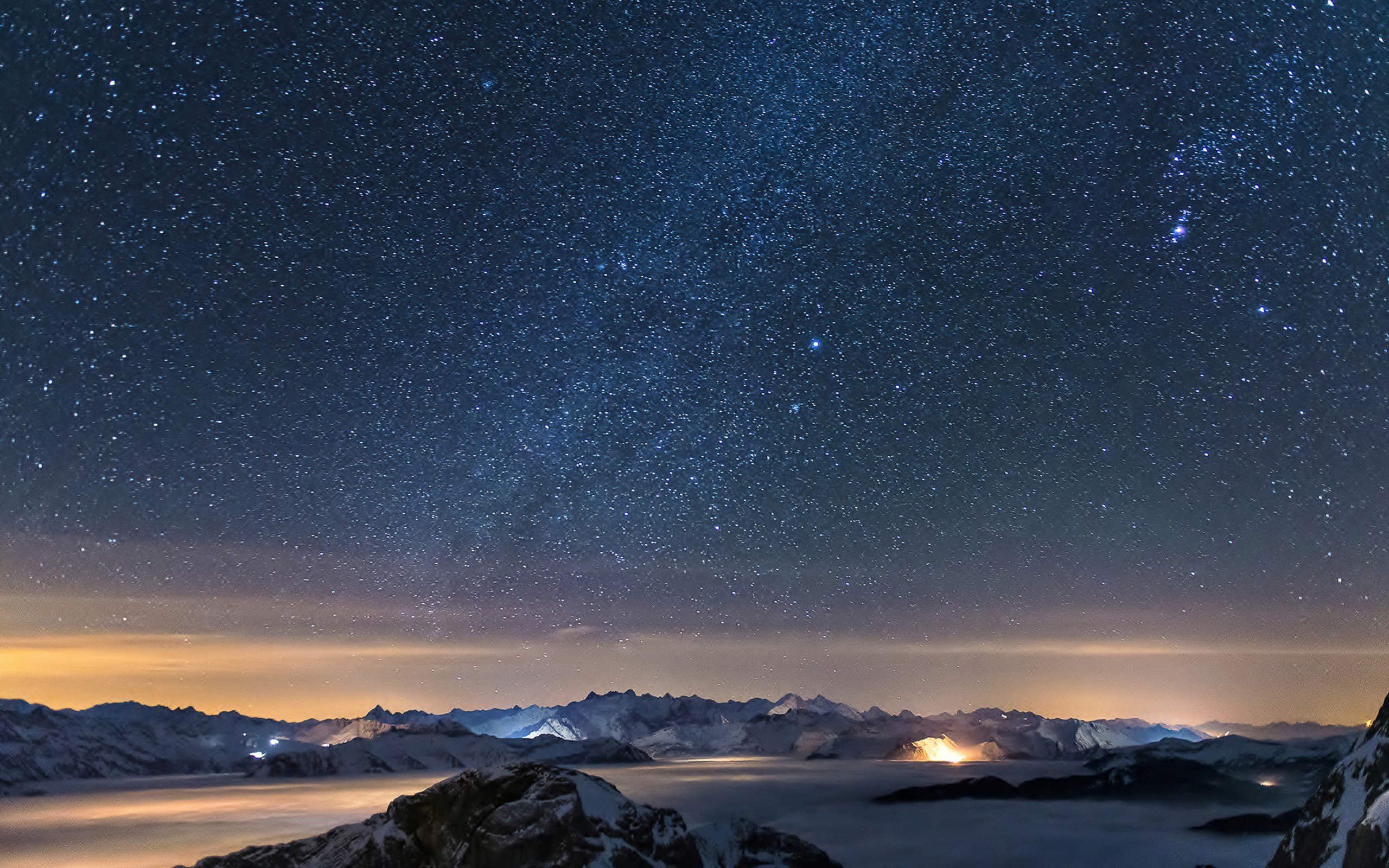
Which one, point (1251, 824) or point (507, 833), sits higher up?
point (507, 833)

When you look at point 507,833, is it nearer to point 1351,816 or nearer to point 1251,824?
point 1351,816

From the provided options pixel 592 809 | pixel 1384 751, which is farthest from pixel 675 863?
pixel 1384 751

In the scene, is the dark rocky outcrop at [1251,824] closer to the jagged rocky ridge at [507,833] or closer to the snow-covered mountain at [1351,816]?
the jagged rocky ridge at [507,833]

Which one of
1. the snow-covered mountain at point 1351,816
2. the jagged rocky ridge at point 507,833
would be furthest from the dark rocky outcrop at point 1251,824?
the snow-covered mountain at point 1351,816

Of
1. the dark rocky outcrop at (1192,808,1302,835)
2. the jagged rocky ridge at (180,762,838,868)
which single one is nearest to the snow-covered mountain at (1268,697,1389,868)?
the jagged rocky ridge at (180,762,838,868)

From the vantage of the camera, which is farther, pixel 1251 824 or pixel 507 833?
pixel 1251 824

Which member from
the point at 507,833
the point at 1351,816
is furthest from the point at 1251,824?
the point at 1351,816

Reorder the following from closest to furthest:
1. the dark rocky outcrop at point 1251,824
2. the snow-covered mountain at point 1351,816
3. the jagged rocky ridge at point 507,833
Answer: the snow-covered mountain at point 1351,816
the jagged rocky ridge at point 507,833
the dark rocky outcrop at point 1251,824
